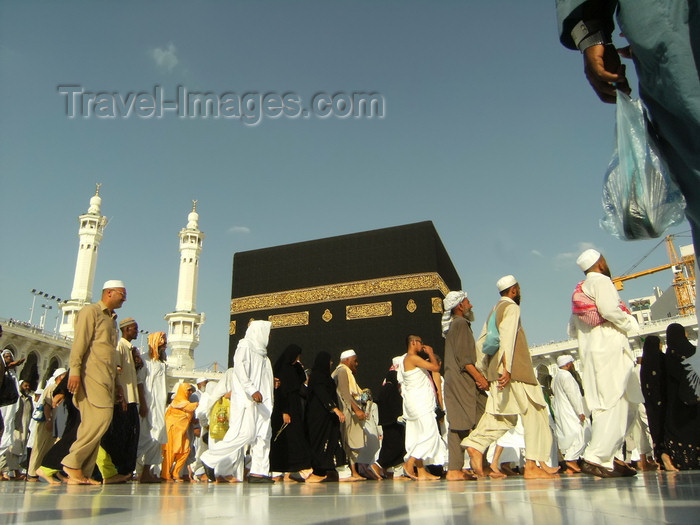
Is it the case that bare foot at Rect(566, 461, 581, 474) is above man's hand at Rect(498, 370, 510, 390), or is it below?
below

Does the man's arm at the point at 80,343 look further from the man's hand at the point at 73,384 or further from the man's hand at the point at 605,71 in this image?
the man's hand at the point at 605,71

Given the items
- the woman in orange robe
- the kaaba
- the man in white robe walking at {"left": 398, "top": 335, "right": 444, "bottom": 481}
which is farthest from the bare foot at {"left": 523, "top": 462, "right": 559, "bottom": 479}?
the kaaba

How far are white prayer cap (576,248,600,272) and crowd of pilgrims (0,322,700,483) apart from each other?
1032 mm

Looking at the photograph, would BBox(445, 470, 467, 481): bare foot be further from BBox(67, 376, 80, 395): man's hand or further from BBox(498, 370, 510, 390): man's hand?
BBox(67, 376, 80, 395): man's hand

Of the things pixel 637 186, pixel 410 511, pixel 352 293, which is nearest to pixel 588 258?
pixel 637 186

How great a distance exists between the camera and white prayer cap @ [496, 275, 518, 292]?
3.22 metres

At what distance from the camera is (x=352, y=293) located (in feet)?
40.7

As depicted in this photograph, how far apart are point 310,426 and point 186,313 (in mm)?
28492

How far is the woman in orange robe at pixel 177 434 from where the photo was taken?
4.45 meters

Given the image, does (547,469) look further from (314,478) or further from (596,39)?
(596,39)

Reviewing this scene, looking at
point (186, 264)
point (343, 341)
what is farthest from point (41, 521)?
point (186, 264)

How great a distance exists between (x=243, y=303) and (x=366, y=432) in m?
9.17

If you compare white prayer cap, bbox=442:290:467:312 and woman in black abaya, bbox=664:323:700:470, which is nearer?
woman in black abaya, bbox=664:323:700:470

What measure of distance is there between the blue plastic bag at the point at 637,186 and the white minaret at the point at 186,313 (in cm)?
3143
